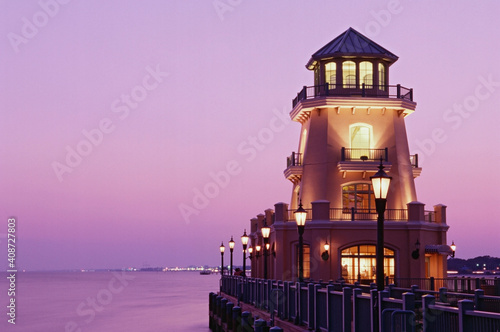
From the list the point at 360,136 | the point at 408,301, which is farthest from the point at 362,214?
the point at 408,301

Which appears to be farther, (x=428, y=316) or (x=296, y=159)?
(x=296, y=159)

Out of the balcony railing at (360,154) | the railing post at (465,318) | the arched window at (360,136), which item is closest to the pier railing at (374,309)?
the railing post at (465,318)

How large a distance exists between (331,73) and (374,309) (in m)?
34.8

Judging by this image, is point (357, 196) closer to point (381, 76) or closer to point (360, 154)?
point (360, 154)

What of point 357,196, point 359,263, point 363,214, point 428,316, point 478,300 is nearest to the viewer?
point 428,316

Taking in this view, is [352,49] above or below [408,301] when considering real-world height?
above

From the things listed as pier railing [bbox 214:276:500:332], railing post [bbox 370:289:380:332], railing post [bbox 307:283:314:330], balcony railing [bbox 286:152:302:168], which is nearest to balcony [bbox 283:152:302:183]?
balcony railing [bbox 286:152:302:168]

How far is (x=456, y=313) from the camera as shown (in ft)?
38.1

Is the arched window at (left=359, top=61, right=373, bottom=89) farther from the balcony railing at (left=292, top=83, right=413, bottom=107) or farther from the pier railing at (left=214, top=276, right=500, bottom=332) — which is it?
the pier railing at (left=214, top=276, right=500, bottom=332)

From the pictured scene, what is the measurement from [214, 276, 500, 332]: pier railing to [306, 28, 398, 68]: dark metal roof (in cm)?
2149

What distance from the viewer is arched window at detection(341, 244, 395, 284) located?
145 feet

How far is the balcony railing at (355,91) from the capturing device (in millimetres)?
47562

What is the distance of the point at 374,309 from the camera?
594 inches

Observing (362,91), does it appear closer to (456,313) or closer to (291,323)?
(291,323)
